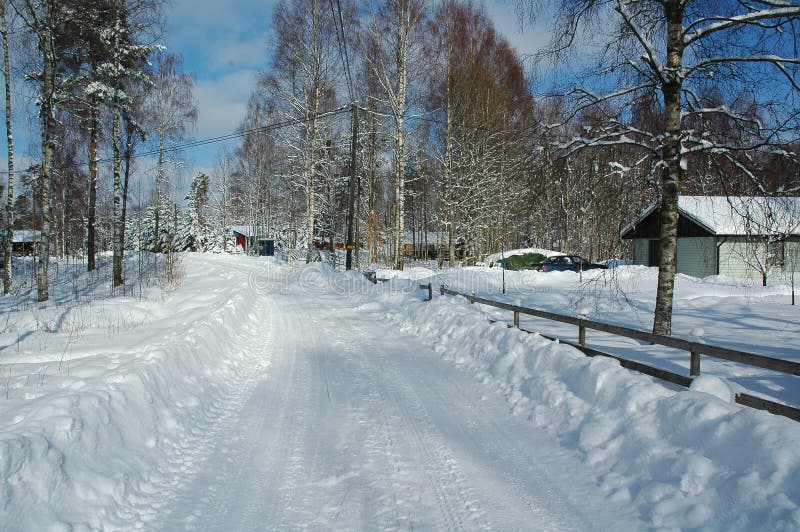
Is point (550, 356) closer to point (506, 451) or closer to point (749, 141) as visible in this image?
point (506, 451)

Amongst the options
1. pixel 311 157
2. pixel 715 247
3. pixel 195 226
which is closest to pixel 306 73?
pixel 311 157

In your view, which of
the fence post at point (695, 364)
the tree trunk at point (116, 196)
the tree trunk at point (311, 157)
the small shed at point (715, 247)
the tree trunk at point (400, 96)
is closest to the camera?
the fence post at point (695, 364)

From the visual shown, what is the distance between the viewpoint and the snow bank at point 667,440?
3.03 metres

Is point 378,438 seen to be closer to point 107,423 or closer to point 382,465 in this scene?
point 382,465

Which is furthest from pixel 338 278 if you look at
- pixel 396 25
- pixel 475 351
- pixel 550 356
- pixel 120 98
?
pixel 550 356

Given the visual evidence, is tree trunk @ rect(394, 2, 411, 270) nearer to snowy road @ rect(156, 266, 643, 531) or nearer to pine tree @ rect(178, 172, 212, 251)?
snowy road @ rect(156, 266, 643, 531)

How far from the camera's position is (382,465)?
4105 millimetres

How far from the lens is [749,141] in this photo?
734 cm

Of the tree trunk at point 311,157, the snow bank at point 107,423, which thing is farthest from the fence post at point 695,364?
the tree trunk at point 311,157

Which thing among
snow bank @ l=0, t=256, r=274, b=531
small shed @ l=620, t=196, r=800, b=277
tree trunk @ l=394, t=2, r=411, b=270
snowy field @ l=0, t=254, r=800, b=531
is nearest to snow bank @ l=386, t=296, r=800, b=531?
snowy field @ l=0, t=254, r=800, b=531

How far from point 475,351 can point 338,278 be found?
14762 millimetres

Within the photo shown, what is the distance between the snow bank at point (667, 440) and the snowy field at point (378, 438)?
0.01 m

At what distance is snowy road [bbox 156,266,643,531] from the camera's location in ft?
10.9

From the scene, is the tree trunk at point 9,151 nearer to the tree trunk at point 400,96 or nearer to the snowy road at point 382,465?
the snowy road at point 382,465
